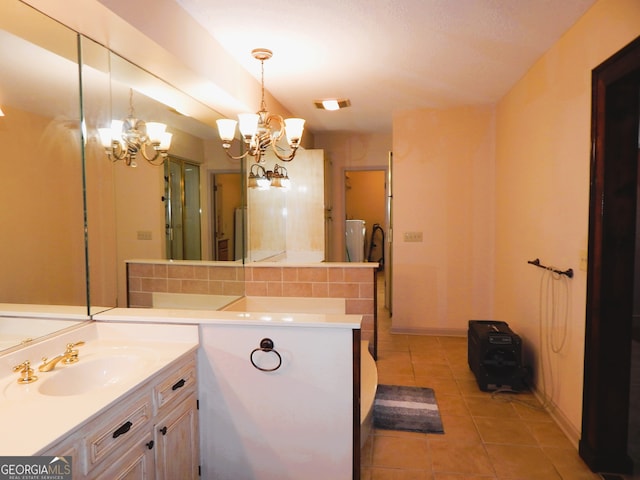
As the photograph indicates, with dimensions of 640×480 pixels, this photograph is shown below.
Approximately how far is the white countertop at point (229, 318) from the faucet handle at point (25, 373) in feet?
1.49

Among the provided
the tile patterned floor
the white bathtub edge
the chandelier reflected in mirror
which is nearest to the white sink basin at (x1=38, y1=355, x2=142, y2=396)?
the white bathtub edge

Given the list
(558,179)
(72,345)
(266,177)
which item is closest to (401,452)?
(72,345)

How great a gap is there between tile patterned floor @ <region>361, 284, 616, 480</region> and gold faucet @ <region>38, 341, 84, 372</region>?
159cm

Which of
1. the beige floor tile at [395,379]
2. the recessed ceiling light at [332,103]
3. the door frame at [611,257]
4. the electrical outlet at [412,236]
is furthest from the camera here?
the electrical outlet at [412,236]

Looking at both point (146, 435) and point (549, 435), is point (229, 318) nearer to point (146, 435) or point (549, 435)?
point (146, 435)

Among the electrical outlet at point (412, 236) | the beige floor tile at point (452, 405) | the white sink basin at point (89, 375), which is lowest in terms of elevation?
the beige floor tile at point (452, 405)

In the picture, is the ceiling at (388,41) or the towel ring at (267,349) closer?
the towel ring at (267,349)

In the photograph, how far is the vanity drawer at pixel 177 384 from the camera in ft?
5.16

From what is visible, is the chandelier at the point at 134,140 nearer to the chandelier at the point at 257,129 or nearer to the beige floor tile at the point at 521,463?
the chandelier at the point at 257,129

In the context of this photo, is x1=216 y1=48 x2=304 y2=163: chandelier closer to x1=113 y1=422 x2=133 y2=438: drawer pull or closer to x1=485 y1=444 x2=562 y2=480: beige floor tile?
x1=113 y1=422 x2=133 y2=438: drawer pull

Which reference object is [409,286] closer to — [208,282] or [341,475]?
[208,282]

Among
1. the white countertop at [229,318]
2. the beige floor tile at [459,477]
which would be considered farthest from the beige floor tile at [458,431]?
the white countertop at [229,318]

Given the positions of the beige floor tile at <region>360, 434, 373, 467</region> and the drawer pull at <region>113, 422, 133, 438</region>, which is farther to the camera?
the beige floor tile at <region>360, 434, 373, 467</region>

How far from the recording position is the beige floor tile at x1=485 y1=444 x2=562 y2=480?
2133mm
